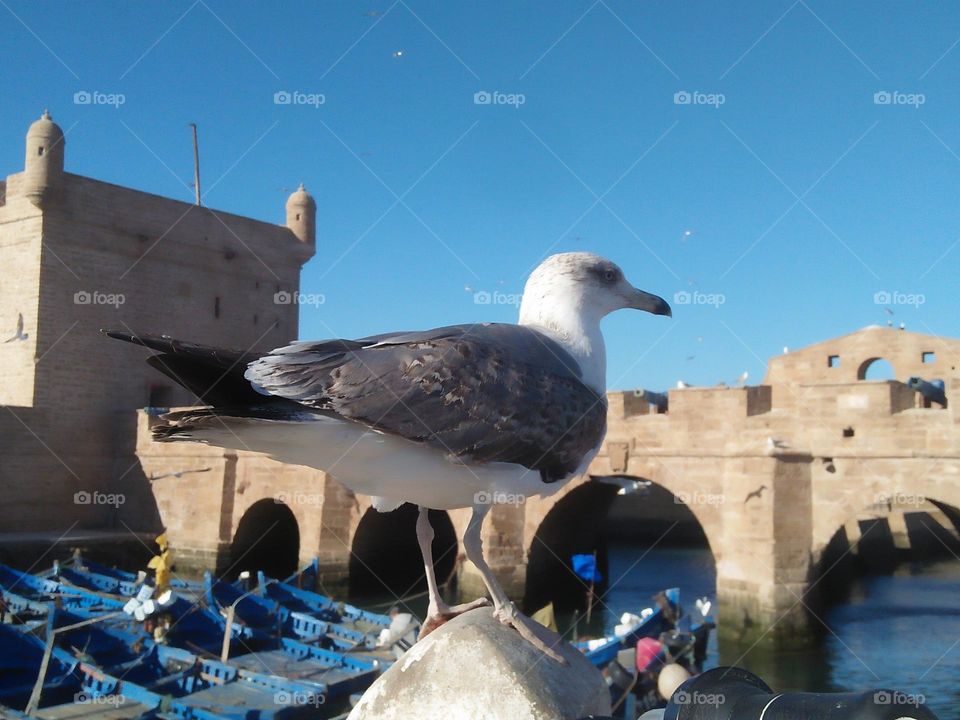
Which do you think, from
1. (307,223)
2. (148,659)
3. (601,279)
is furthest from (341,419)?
(307,223)

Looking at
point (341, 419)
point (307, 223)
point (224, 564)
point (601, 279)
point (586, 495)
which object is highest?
point (307, 223)

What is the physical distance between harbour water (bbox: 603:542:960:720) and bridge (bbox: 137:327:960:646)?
0.58 m

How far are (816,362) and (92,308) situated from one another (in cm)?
2037

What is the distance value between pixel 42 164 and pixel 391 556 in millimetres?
14705

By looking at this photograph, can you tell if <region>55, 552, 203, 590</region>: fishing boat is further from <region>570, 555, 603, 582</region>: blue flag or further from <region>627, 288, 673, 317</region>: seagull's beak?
<region>627, 288, 673, 317</region>: seagull's beak

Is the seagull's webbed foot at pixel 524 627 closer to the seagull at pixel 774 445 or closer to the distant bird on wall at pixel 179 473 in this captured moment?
the seagull at pixel 774 445

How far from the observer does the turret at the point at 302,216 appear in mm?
30959

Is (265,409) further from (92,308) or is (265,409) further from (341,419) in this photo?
(92,308)

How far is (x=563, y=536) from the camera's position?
68.0 feet

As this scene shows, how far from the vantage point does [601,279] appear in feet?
10.7

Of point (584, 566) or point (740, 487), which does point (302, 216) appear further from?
point (740, 487)

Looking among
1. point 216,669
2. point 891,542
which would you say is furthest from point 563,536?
point 891,542

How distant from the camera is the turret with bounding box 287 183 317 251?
102 feet

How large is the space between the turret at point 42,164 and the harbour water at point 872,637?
18.9m
